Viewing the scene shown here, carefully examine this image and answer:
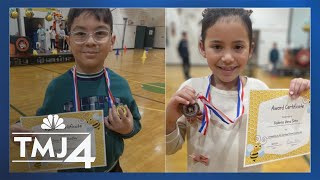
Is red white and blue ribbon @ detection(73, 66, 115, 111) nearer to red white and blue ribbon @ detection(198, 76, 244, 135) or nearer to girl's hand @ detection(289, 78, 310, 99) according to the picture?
red white and blue ribbon @ detection(198, 76, 244, 135)

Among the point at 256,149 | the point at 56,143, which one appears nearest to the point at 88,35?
the point at 56,143

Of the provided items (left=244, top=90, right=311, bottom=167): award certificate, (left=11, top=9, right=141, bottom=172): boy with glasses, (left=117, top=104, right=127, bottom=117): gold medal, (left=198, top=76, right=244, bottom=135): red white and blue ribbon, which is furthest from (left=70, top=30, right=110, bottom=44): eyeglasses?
(left=244, top=90, right=311, bottom=167): award certificate

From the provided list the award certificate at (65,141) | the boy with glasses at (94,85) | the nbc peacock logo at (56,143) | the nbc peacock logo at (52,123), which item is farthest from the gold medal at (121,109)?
the nbc peacock logo at (52,123)

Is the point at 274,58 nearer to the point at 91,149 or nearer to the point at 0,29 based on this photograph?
the point at 91,149

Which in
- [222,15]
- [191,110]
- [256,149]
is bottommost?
[256,149]

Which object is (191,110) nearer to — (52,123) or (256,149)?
(256,149)

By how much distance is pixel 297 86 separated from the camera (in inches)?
83.5

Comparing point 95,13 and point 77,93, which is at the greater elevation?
point 95,13

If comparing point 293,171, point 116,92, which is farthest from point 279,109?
point 116,92

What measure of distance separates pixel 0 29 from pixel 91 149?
36.2 inches

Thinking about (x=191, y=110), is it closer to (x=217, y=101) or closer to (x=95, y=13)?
(x=217, y=101)

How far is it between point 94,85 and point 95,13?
429 millimetres

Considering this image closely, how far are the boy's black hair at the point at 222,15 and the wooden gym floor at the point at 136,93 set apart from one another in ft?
0.99

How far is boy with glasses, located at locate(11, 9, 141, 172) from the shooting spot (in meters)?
2.08
